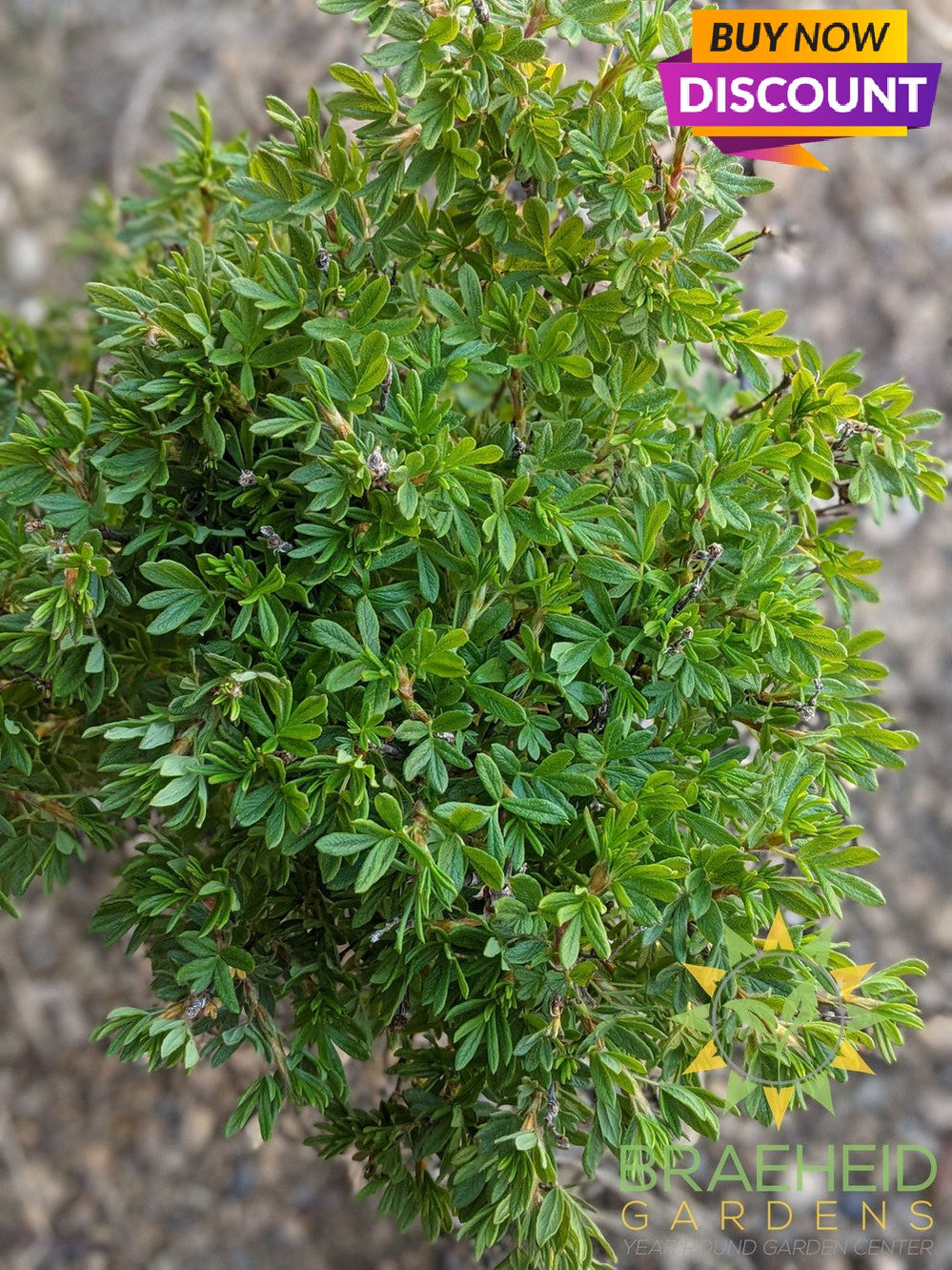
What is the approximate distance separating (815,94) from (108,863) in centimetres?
169

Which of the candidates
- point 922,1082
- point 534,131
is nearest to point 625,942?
point 534,131

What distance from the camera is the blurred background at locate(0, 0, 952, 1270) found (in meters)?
1.82

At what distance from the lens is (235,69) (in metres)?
2.35

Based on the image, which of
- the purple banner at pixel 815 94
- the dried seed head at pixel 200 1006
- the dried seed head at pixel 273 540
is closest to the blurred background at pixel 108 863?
the purple banner at pixel 815 94

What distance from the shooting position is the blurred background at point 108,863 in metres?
1.82

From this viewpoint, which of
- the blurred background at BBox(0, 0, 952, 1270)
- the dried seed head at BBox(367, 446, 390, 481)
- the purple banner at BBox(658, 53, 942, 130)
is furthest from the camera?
the blurred background at BBox(0, 0, 952, 1270)

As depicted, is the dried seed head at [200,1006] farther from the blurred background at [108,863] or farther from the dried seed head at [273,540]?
the blurred background at [108,863]

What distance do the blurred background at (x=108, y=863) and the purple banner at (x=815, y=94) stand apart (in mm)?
425

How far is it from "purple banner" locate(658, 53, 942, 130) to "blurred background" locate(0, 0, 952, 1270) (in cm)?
43

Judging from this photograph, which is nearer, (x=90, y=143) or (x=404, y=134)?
(x=404, y=134)

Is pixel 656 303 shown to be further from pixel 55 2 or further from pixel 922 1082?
pixel 55 2

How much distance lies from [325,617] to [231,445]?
0.17m

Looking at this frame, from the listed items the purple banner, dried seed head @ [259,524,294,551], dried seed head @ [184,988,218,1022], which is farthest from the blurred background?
dried seed head @ [259,524,294,551]

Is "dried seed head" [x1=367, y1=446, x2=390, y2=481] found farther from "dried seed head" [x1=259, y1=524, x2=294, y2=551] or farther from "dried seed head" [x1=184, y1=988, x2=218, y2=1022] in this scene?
"dried seed head" [x1=184, y1=988, x2=218, y2=1022]
